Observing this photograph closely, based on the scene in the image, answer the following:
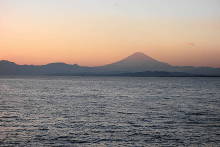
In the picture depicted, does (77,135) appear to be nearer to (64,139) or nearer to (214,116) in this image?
(64,139)

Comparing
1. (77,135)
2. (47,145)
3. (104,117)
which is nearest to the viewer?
(47,145)

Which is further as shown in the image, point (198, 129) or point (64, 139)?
point (198, 129)

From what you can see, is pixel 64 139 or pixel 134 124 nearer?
pixel 64 139

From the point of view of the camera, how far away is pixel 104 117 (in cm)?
3128

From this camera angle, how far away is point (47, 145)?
19.1 meters

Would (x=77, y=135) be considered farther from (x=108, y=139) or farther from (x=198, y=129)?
(x=198, y=129)

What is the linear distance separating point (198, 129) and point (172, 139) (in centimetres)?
470

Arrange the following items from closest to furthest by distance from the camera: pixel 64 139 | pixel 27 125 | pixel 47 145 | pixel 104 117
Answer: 1. pixel 47 145
2. pixel 64 139
3. pixel 27 125
4. pixel 104 117

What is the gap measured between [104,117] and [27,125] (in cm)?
844

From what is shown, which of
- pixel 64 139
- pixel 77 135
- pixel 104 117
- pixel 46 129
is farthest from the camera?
pixel 104 117

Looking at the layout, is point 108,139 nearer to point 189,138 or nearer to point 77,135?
point 77,135

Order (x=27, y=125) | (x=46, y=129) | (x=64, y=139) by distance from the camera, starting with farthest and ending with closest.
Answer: (x=27, y=125) → (x=46, y=129) → (x=64, y=139)

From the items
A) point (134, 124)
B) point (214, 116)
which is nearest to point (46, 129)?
point (134, 124)

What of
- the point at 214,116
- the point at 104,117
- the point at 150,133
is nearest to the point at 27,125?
the point at 104,117
